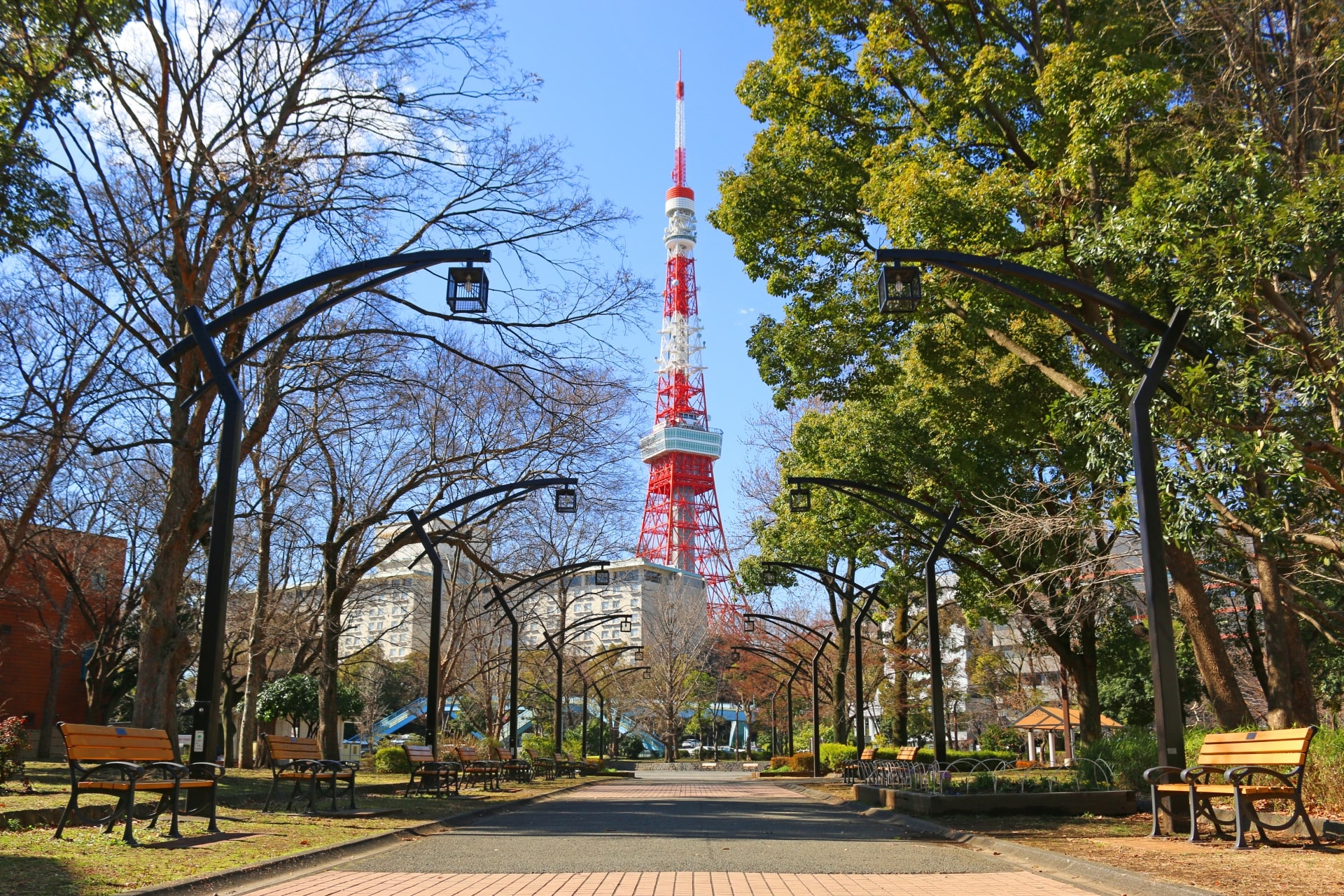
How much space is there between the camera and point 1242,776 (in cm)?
789

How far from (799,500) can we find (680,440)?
5757cm

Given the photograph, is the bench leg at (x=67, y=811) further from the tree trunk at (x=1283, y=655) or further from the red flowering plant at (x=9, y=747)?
the tree trunk at (x=1283, y=655)

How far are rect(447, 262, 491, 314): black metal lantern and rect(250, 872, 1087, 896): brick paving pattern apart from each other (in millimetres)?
5713

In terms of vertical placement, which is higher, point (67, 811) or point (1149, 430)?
point (1149, 430)

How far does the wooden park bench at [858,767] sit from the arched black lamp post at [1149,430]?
10258 millimetres

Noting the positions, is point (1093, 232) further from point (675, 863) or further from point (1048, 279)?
point (675, 863)

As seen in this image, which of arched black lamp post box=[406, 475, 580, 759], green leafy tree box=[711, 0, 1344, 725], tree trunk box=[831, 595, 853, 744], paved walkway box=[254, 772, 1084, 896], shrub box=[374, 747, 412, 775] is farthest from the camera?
tree trunk box=[831, 595, 853, 744]

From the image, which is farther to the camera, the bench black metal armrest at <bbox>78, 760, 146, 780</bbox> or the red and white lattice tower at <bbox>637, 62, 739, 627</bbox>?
the red and white lattice tower at <bbox>637, 62, 739, 627</bbox>

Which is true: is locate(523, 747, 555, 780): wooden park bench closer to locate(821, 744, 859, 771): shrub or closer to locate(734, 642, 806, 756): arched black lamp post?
locate(734, 642, 806, 756): arched black lamp post

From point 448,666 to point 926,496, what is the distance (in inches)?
585

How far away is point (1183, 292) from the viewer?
9.83m

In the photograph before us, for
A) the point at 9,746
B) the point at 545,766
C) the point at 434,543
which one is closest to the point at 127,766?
the point at 9,746

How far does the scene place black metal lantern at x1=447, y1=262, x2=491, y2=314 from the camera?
1084 centimetres

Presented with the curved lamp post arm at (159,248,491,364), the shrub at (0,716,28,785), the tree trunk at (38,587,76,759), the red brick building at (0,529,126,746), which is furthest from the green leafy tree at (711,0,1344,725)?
the tree trunk at (38,587,76,759)
